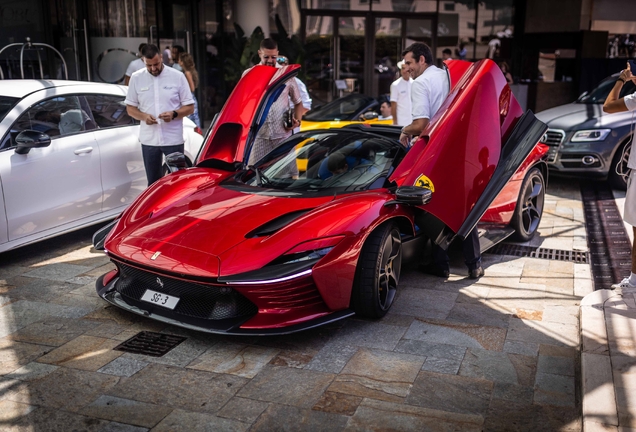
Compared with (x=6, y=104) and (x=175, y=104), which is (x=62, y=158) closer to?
(x=6, y=104)

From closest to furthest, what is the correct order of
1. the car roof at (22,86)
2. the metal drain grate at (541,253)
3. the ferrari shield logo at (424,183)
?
1. the ferrari shield logo at (424,183)
2. the car roof at (22,86)
3. the metal drain grate at (541,253)

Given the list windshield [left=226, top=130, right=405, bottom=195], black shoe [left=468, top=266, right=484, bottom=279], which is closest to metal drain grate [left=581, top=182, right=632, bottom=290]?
black shoe [left=468, top=266, right=484, bottom=279]

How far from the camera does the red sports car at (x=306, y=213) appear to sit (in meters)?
4.21

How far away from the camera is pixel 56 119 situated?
Result: 6.48 metres

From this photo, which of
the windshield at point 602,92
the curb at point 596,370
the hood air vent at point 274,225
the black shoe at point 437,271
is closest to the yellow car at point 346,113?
the windshield at point 602,92

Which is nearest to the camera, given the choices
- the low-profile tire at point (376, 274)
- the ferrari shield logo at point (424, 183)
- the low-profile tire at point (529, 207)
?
the low-profile tire at point (376, 274)

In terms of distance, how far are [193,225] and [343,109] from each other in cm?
653

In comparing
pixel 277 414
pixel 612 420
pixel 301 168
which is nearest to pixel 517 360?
pixel 612 420

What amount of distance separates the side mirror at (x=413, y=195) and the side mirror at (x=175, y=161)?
219 centimetres

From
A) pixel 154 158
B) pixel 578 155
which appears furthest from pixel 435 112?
pixel 578 155

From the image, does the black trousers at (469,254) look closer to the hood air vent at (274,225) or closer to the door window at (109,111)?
the hood air vent at (274,225)

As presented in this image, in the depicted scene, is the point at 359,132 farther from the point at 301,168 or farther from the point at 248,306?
the point at 248,306

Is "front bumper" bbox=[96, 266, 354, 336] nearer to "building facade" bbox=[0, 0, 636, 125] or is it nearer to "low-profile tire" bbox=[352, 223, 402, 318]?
"low-profile tire" bbox=[352, 223, 402, 318]

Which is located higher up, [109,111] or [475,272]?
[109,111]
